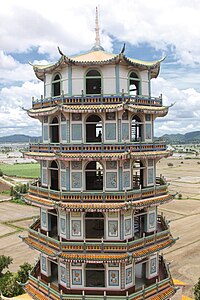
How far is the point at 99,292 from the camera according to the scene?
21.2 meters

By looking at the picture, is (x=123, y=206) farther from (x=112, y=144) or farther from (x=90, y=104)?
(x=90, y=104)

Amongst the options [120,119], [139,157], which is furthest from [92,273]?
[120,119]

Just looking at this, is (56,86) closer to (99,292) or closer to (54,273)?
(54,273)

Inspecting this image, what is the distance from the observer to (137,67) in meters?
21.7

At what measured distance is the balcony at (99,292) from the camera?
67.1 ft

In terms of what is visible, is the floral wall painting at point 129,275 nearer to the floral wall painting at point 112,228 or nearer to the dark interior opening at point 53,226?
the floral wall painting at point 112,228

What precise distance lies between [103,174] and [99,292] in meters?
7.44

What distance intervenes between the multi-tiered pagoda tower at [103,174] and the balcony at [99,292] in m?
0.06

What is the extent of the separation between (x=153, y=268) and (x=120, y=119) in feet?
35.5

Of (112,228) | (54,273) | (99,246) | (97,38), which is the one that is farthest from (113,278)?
(97,38)

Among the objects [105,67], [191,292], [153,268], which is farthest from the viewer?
[191,292]

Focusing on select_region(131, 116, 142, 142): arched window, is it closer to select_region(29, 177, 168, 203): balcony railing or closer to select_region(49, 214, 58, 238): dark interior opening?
select_region(29, 177, 168, 203): balcony railing

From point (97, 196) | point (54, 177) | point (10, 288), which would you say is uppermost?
point (54, 177)

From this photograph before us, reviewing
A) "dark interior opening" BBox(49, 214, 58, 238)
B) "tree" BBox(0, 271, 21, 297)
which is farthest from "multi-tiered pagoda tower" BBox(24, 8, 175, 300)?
"tree" BBox(0, 271, 21, 297)
